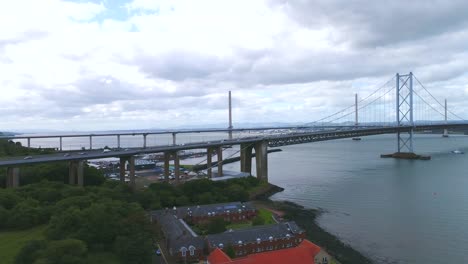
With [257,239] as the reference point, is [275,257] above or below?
above

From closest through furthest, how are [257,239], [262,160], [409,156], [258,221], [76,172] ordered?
[257,239]
[258,221]
[76,172]
[262,160]
[409,156]

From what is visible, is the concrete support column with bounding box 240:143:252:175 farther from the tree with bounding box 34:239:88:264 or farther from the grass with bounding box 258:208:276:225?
the tree with bounding box 34:239:88:264

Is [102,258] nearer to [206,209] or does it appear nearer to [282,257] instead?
[282,257]

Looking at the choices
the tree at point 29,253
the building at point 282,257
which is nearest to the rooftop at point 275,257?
the building at point 282,257

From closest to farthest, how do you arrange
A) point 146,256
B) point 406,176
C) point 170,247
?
point 146,256
point 170,247
point 406,176

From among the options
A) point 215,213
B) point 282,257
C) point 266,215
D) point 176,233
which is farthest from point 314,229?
point 176,233

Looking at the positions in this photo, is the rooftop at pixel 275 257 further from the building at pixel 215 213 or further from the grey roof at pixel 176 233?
the building at pixel 215 213

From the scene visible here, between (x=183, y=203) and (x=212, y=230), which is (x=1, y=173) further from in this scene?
(x=212, y=230)

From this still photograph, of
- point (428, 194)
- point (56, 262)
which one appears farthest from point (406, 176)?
point (56, 262)

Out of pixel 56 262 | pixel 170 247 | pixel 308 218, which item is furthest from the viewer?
pixel 308 218
